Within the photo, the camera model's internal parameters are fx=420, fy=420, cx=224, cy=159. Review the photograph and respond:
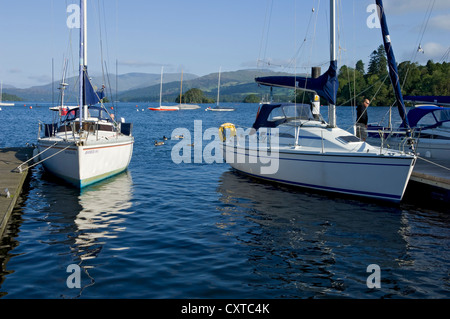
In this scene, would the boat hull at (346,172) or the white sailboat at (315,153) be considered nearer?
the boat hull at (346,172)

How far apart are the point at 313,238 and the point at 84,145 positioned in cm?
896

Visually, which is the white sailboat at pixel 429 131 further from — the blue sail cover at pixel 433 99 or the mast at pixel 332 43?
the mast at pixel 332 43

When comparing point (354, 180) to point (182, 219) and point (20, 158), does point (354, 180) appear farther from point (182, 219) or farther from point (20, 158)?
point (20, 158)

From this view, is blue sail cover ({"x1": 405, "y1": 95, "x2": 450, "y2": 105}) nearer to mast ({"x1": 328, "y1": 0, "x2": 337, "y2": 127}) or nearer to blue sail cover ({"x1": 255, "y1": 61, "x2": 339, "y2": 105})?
blue sail cover ({"x1": 255, "y1": 61, "x2": 339, "y2": 105})

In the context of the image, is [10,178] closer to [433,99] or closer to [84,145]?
[84,145]

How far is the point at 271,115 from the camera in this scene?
18.0m

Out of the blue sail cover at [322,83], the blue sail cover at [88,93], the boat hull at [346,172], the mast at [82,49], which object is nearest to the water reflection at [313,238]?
the boat hull at [346,172]

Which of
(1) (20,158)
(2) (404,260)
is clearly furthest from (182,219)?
(1) (20,158)

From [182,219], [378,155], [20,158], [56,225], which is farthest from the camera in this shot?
[20,158]

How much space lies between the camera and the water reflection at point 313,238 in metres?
7.96

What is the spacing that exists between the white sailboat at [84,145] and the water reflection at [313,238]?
4.99 metres

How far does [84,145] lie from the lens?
49.5 feet

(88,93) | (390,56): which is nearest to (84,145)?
(88,93)
